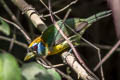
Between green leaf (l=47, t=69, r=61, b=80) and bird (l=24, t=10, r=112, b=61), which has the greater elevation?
bird (l=24, t=10, r=112, b=61)

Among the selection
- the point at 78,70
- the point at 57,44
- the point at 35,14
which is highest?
the point at 35,14

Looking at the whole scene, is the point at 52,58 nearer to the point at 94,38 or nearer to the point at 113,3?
the point at 94,38

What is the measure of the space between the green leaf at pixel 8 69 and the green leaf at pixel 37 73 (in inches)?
6.9

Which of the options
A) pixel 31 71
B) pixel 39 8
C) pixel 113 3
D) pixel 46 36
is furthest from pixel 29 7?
pixel 113 3

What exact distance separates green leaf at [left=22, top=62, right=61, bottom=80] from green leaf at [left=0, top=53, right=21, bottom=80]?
17 cm

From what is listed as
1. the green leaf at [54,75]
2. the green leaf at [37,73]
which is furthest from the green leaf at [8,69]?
the green leaf at [54,75]

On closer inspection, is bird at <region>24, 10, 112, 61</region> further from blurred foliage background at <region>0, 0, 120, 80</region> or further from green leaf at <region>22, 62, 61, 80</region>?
blurred foliage background at <region>0, 0, 120, 80</region>

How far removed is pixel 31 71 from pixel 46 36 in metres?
0.65

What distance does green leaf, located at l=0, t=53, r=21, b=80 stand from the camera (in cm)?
145

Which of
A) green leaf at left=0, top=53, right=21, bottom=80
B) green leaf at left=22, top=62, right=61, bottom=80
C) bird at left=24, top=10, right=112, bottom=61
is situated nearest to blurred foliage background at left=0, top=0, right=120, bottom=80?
bird at left=24, top=10, right=112, bottom=61

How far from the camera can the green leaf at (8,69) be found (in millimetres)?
1449

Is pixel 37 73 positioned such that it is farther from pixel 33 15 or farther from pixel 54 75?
pixel 33 15

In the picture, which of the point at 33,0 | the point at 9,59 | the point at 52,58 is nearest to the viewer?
the point at 9,59

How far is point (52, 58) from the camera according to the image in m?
3.38
